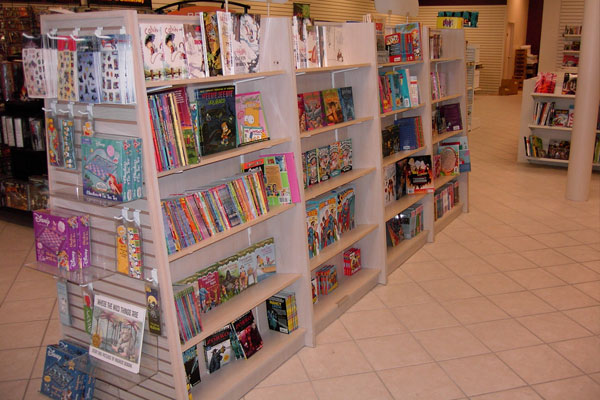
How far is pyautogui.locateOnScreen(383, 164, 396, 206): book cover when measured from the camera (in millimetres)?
5117

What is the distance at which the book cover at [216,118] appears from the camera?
2961 mm

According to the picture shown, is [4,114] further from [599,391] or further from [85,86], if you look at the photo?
[599,391]

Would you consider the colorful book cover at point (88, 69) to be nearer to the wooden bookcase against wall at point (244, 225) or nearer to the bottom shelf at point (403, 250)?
the wooden bookcase against wall at point (244, 225)

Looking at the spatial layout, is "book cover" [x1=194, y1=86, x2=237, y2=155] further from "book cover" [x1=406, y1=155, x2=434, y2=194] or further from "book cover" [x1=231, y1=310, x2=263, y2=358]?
"book cover" [x1=406, y1=155, x2=434, y2=194]

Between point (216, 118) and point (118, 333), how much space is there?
1238 millimetres

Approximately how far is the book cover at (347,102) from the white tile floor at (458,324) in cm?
148

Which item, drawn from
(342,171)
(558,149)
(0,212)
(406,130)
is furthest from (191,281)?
(558,149)

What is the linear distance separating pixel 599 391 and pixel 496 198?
4158 mm

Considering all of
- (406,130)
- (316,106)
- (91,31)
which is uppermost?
(91,31)

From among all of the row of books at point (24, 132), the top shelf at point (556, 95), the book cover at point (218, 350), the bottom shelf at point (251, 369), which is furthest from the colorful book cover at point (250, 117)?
the top shelf at point (556, 95)

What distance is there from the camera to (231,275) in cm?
346

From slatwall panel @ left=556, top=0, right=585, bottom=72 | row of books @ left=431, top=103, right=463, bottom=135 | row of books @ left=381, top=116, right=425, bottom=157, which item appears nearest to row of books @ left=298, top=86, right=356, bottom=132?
row of books @ left=381, top=116, right=425, bottom=157

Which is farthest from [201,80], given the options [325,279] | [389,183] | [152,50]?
[389,183]

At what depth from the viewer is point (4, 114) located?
672 cm
